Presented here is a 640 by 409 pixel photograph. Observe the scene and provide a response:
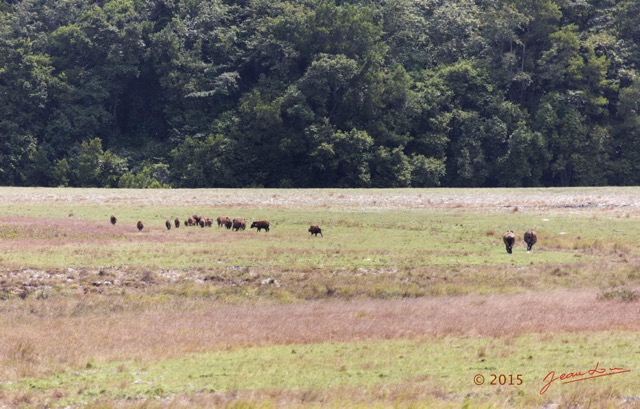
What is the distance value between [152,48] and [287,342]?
238ft

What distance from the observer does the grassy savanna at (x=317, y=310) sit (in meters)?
15.5

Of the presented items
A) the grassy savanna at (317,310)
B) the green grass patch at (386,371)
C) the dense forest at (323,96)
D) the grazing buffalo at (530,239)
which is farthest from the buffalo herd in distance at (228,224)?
the dense forest at (323,96)

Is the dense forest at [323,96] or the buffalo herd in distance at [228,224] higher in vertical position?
the dense forest at [323,96]

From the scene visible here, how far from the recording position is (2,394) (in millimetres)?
14992

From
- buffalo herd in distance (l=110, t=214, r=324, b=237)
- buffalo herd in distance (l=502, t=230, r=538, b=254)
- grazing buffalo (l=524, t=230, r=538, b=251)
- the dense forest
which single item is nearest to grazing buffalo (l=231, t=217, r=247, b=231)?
buffalo herd in distance (l=110, t=214, r=324, b=237)

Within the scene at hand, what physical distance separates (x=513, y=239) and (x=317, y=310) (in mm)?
13237

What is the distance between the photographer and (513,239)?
114 feet

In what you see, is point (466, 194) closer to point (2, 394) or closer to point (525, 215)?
point (525, 215)

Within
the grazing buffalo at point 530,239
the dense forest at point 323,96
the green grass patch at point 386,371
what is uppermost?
the dense forest at point 323,96

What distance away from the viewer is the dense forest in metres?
80.9

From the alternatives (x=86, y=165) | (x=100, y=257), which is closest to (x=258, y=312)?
(x=100, y=257)

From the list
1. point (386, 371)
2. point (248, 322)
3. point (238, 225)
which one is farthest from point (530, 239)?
point (386, 371)

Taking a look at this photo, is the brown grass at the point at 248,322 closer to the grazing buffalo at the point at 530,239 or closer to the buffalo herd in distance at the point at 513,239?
the buffalo herd in distance at the point at 513,239

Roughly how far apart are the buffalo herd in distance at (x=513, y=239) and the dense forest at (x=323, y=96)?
1701 inches
